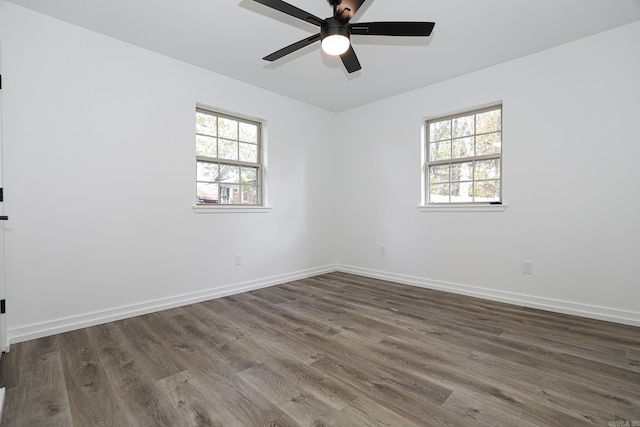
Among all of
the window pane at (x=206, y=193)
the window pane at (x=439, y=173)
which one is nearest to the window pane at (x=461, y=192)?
the window pane at (x=439, y=173)

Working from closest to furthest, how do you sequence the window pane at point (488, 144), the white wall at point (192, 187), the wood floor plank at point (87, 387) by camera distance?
the wood floor plank at point (87, 387)
the white wall at point (192, 187)
the window pane at point (488, 144)

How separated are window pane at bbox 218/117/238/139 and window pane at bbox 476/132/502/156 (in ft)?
10.0

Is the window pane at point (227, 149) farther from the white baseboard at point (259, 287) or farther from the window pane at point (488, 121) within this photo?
the window pane at point (488, 121)

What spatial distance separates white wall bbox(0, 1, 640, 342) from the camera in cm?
240

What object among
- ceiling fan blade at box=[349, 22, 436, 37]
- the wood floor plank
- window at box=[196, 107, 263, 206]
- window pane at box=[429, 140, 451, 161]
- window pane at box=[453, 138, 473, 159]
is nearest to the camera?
the wood floor plank

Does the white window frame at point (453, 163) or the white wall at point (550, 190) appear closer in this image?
the white wall at point (550, 190)

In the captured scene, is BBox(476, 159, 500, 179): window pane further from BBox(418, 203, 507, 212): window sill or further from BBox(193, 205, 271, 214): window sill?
BBox(193, 205, 271, 214): window sill

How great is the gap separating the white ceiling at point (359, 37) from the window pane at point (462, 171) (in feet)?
3.60

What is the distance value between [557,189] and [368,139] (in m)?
2.46

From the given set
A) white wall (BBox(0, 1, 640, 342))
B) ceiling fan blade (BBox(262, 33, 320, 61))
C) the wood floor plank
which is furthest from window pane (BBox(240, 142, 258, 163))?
the wood floor plank

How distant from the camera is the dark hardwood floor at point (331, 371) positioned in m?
1.46

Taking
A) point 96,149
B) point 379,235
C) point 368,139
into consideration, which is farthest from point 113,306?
point 368,139

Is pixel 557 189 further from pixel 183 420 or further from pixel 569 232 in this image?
pixel 183 420

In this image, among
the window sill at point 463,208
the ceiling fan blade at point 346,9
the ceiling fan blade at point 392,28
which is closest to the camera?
the ceiling fan blade at point 346,9
